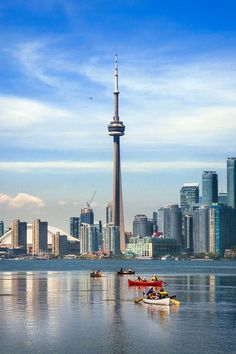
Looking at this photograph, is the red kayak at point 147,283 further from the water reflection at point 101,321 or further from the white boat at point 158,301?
the white boat at point 158,301

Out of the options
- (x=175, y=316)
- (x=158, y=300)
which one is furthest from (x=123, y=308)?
(x=175, y=316)

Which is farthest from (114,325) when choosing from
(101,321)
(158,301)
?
(158,301)

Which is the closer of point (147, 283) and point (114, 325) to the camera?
point (114, 325)

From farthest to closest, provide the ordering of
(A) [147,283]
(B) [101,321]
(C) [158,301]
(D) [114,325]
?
1. (A) [147,283]
2. (C) [158,301]
3. (B) [101,321]
4. (D) [114,325]

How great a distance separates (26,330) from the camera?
306 ft

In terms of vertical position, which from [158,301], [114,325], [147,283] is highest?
[158,301]

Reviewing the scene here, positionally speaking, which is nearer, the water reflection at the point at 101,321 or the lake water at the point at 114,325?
the lake water at the point at 114,325

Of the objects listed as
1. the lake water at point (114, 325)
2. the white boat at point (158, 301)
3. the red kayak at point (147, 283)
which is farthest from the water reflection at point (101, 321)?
the red kayak at point (147, 283)

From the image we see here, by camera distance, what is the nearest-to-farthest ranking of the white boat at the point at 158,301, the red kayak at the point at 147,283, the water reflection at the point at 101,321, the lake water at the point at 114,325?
the lake water at the point at 114,325 → the water reflection at the point at 101,321 → the white boat at the point at 158,301 → the red kayak at the point at 147,283

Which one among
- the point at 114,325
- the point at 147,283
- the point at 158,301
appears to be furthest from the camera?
the point at 147,283

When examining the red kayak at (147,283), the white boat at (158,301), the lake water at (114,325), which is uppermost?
the white boat at (158,301)

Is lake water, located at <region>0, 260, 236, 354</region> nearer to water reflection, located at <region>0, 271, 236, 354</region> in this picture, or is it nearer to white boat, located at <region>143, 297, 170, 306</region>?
water reflection, located at <region>0, 271, 236, 354</region>

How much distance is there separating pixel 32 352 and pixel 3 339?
29.4 feet

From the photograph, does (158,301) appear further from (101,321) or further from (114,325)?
(114,325)
